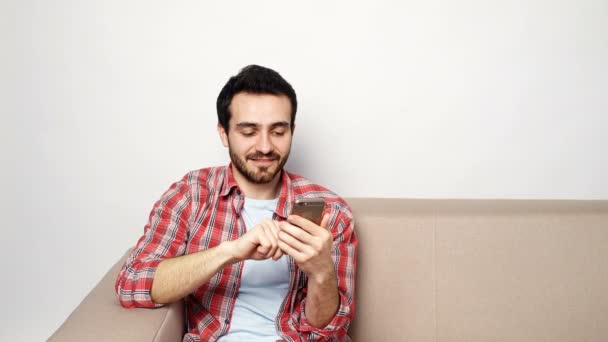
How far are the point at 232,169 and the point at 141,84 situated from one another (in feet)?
1.66

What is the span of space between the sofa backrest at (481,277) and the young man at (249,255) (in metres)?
0.16

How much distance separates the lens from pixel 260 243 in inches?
47.5

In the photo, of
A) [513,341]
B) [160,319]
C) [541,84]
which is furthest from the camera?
[541,84]

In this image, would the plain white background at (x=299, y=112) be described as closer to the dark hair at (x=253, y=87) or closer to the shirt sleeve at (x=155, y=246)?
the dark hair at (x=253, y=87)

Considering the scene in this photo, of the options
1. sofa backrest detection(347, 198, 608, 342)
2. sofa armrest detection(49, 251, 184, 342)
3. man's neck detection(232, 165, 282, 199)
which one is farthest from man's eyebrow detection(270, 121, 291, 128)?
sofa armrest detection(49, 251, 184, 342)

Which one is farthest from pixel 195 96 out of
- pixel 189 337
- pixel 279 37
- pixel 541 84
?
pixel 541 84

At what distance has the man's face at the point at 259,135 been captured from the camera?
1479 millimetres

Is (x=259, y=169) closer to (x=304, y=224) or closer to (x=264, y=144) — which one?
(x=264, y=144)

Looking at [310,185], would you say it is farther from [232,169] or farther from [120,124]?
[120,124]

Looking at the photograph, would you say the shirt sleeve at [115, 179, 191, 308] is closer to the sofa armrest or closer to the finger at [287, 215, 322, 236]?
the sofa armrest

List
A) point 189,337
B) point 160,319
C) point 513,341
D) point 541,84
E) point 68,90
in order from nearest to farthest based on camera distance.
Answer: point 160,319, point 189,337, point 513,341, point 68,90, point 541,84

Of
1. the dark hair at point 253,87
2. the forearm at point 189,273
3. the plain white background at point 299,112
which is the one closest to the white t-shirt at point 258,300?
the forearm at point 189,273

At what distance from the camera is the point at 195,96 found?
1843mm

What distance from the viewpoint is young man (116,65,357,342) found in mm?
1272
